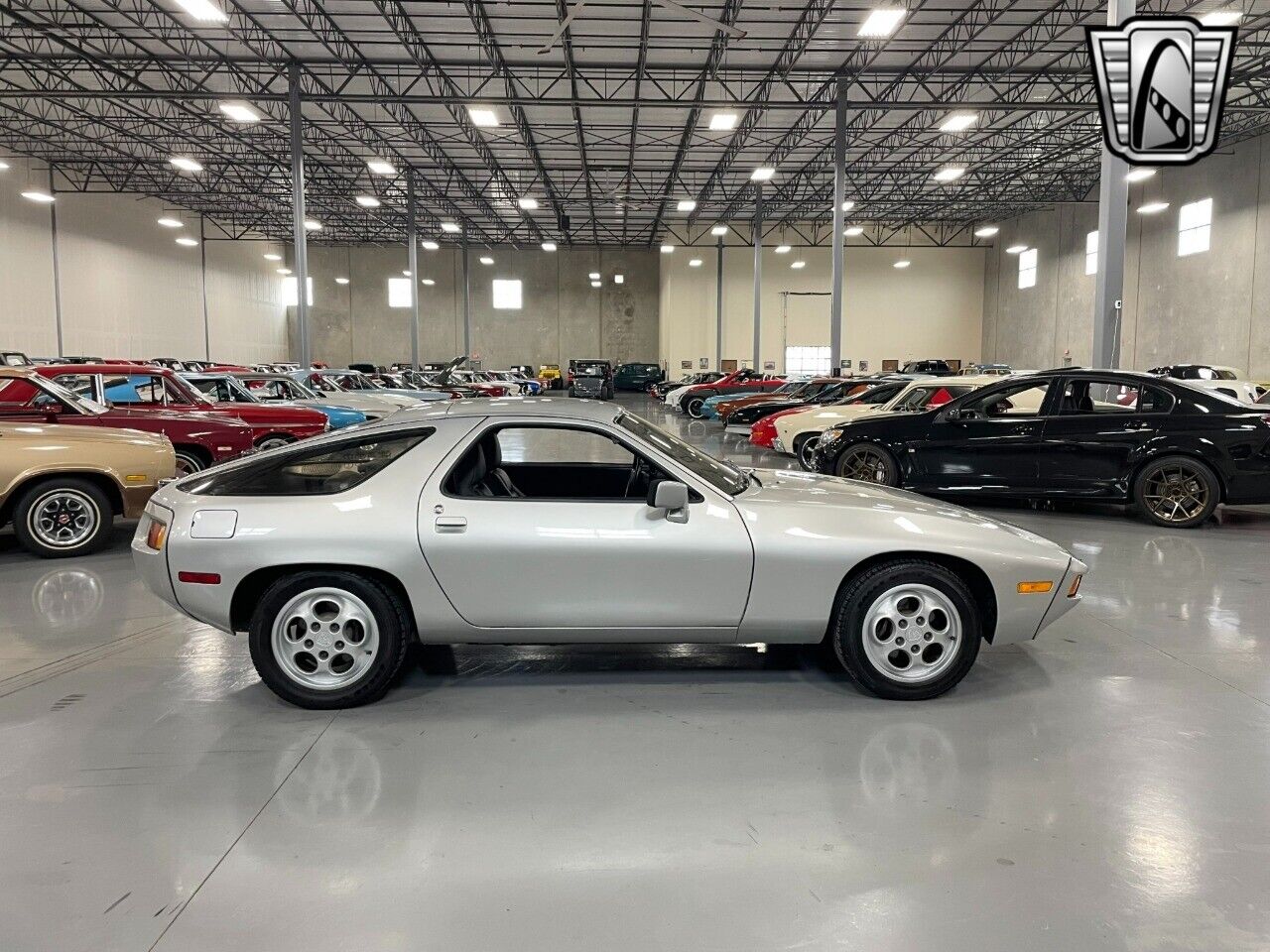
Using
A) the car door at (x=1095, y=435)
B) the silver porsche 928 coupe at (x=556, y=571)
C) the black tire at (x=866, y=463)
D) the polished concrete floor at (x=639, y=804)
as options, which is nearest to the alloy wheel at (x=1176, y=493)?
the car door at (x=1095, y=435)

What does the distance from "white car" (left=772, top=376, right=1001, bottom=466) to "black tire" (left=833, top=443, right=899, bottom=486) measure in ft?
6.51

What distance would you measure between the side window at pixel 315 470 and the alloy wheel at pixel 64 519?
12.8 ft

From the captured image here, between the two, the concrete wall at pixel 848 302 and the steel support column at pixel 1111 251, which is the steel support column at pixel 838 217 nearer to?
the steel support column at pixel 1111 251

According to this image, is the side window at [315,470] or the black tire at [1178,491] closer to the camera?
the side window at [315,470]

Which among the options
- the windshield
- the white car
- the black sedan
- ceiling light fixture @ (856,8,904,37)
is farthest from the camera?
ceiling light fixture @ (856,8,904,37)

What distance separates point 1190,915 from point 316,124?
98.5 ft

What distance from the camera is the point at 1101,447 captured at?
28.9ft

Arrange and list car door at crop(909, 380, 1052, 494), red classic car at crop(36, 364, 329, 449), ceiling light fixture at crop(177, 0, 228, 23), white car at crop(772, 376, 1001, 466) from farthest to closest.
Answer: ceiling light fixture at crop(177, 0, 228, 23)
white car at crop(772, 376, 1001, 466)
red classic car at crop(36, 364, 329, 449)
car door at crop(909, 380, 1052, 494)

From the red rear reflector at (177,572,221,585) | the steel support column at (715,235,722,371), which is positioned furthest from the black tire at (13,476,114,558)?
the steel support column at (715,235,722,371)

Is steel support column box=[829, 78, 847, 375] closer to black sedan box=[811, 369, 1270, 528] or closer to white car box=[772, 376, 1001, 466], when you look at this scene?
white car box=[772, 376, 1001, 466]

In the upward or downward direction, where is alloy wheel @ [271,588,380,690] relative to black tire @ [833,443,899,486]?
downward

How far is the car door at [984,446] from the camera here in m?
8.98

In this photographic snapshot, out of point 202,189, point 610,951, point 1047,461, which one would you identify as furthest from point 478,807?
point 202,189

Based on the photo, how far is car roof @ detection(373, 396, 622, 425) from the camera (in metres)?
4.40
